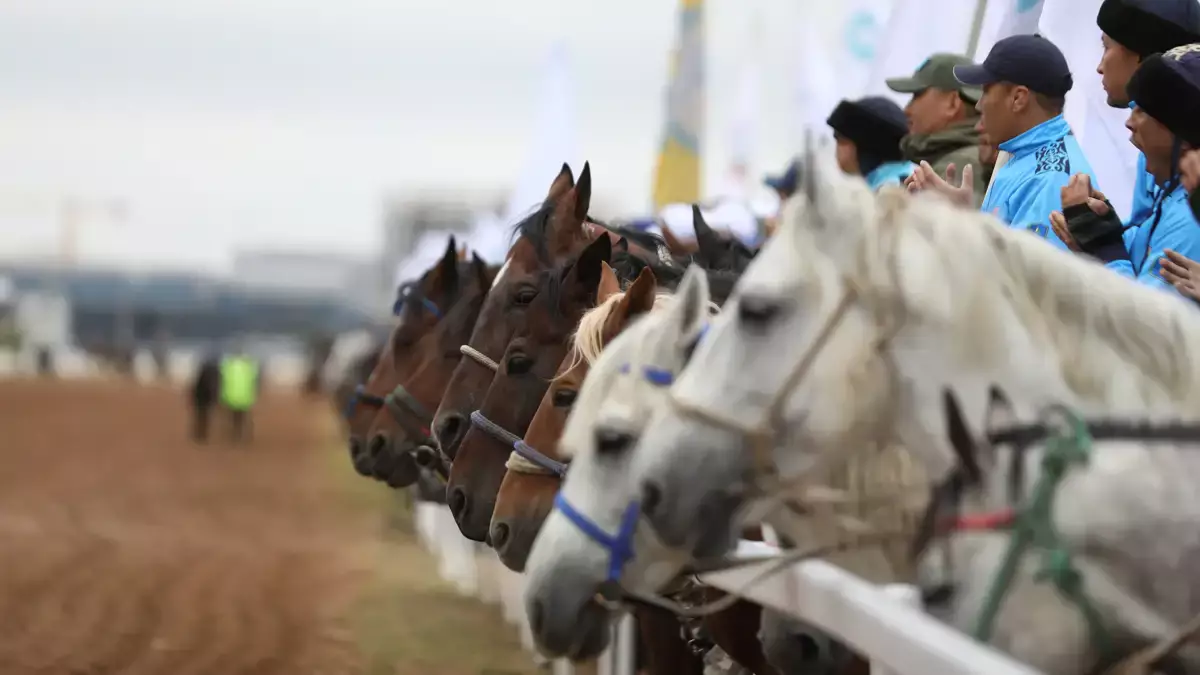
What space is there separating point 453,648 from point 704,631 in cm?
595

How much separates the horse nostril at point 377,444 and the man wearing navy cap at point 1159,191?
13.0ft

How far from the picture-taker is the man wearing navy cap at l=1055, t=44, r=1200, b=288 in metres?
→ 3.51

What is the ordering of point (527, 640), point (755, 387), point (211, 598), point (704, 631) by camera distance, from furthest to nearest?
point (211, 598)
point (527, 640)
point (704, 631)
point (755, 387)

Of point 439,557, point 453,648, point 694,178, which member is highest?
point 694,178

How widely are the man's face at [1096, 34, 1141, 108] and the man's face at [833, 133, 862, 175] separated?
218 centimetres

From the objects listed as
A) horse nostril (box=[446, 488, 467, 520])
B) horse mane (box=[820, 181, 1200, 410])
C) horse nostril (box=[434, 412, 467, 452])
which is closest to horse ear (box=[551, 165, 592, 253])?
Answer: horse nostril (box=[434, 412, 467, 452])

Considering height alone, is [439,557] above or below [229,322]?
above

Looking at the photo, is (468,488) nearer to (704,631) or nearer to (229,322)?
(704,631)

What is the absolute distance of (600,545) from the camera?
11.6 feet

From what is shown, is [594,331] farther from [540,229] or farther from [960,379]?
[960,379]

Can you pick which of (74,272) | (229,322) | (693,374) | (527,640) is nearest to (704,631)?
(693,374)

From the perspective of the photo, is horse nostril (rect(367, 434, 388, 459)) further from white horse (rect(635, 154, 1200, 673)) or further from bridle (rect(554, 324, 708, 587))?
white horse (rect(635, 154, 1200, 673))

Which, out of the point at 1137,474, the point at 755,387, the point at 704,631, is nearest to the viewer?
the point at 1137,474

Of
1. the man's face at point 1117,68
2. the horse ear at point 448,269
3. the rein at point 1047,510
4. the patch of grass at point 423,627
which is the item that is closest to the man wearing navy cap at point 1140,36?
the man's face at point 1117,68
